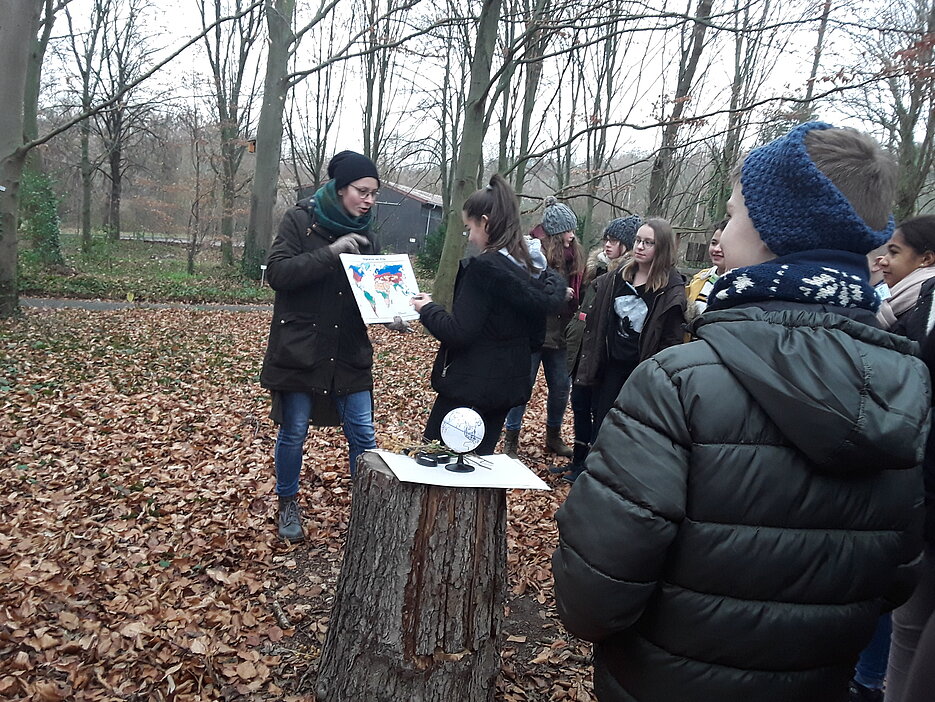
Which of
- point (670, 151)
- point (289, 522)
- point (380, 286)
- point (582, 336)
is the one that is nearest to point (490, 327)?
point (380, 286)

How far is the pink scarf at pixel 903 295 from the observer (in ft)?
9.73

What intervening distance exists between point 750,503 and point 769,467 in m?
0.09

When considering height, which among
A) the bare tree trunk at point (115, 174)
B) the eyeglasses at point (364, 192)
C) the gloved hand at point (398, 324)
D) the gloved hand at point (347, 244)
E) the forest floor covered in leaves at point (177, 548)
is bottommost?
the forest floor covered in leaves at point (177, 548)

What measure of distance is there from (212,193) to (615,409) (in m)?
22.7

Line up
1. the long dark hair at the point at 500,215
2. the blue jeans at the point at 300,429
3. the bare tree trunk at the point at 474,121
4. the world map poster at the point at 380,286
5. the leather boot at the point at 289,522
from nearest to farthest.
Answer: the long dark hair at the point at 500,215, the world map poster at the point at 380,286, the blue jeans at the point at 300,429, the leather boot at the point at 289,522, the bare tree trunk at the point at 474,121

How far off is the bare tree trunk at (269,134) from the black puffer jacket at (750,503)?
17.4 m

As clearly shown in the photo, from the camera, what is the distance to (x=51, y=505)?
14.3 ft

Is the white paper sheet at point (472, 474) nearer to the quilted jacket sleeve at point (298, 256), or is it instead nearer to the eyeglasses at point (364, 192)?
the quilted jacket sleeve at point (298, 256)

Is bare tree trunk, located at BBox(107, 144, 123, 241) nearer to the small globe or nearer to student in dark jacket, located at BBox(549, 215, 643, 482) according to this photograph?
student in dark jacket, located at BBox(549, 215, 643, 482)

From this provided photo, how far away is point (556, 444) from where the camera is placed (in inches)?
234

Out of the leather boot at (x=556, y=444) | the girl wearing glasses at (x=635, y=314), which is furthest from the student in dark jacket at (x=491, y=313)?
the leather boot at (x=556, y=444)

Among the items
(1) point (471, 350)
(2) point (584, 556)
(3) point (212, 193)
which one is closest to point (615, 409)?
(2) point (584, 556)

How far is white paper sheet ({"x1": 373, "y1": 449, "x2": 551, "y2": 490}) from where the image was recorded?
7.69 feet

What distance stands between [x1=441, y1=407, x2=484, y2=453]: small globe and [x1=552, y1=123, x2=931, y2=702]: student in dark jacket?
92cm
